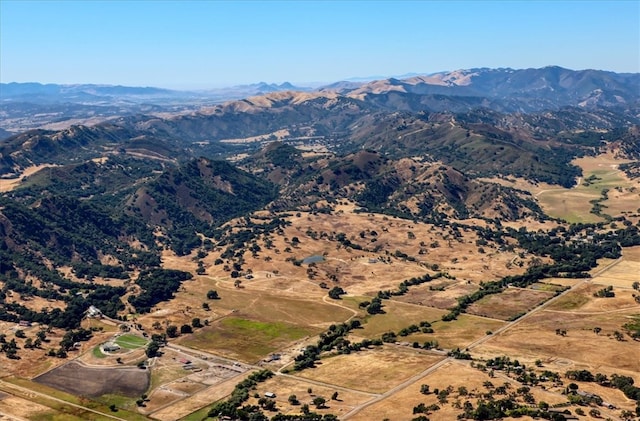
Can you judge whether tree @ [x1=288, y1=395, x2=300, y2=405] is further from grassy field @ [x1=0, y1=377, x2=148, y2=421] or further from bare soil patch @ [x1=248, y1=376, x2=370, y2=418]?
grassy field @ [x1=0, y1=377, x2=148, y2=421]

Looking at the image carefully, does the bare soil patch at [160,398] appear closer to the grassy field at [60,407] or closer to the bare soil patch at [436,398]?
the grassy field at [60,407]

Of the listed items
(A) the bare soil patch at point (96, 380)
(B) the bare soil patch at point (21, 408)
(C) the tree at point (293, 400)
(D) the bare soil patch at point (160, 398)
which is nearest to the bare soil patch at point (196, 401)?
(D) the bare soil patch at point (160, 398)

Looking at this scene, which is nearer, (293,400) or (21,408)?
(293,400)

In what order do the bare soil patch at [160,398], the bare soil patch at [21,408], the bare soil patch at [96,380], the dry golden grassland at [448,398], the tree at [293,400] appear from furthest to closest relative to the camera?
the bare soil patch at [96,380] < the bare soil patch at [160,398] < the tree at [293,400] < the bare soil patch at [21,408] < the dry golden grassland at [448,398]

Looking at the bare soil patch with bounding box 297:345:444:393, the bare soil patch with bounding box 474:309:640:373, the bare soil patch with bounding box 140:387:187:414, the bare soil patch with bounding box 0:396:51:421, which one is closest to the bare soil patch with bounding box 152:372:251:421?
the bare soil patch with bounding box 140:387:187:414

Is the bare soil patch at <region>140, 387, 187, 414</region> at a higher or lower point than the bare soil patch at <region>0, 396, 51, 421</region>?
lower

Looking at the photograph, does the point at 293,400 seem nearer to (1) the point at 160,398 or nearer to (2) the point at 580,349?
(1) the point at 160,398

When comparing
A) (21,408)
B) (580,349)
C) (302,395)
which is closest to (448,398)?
(302,395)

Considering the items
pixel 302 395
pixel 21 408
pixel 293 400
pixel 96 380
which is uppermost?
pixel 293 400

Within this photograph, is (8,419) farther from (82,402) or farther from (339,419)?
(339,419)
